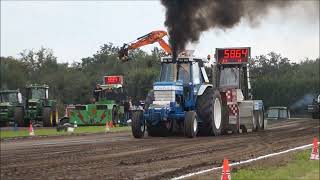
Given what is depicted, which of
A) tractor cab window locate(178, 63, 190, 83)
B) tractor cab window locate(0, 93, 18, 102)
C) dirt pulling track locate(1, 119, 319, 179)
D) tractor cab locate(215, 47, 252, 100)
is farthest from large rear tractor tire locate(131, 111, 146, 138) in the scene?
tractor cab window locate(0, 93, 18, 102)

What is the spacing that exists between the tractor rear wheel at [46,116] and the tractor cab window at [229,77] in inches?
543

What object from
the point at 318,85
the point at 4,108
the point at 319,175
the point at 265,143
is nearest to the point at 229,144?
the point at 265,143

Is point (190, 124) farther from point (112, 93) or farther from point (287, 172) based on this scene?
point (112, 93)

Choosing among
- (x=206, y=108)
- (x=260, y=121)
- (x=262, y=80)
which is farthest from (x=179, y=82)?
(x=262, y=80)

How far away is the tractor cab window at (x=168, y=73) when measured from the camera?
20.1m

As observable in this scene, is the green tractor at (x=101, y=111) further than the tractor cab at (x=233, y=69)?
Yes

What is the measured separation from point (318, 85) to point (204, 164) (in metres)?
46.4

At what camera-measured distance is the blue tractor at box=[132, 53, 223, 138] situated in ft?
62.7

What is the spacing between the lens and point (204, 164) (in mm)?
12141

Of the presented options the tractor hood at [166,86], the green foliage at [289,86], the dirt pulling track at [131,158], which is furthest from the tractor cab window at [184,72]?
the green foliage at [289,86]

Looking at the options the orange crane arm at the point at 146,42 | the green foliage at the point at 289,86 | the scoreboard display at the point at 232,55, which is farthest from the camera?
the green foliage at the point at 289,86

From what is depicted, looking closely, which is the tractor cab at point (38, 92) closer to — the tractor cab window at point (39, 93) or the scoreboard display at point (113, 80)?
the tractor cab window at point (39, 93)

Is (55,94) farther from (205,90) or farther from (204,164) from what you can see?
(204,164)

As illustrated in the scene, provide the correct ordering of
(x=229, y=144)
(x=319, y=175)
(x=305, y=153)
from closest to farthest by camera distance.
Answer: (x=319, y=175) → (x=305, y=153) → (x=229, y=144)
